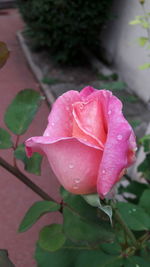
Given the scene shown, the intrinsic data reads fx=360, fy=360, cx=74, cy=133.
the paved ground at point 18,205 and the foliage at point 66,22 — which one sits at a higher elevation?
the foliage at point 66,22

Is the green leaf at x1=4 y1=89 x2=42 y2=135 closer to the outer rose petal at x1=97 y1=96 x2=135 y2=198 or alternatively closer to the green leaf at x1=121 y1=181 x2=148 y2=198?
the outer rose petal at x1=97 y1=96 x2=135 y2=198

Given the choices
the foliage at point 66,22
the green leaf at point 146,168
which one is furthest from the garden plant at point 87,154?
the foliage at point 66,22

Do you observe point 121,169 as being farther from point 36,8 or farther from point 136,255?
point 36,8

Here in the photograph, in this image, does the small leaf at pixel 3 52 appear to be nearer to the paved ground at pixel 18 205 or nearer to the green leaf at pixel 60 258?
the green leaf at pixel 60 258

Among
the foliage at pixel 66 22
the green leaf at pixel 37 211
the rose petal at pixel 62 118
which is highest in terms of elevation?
the rose petal at pixel 62 118

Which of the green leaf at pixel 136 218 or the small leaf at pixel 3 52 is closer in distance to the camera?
the small leaf at pixel 3 52

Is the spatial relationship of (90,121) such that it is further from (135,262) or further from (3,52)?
(135,262)
